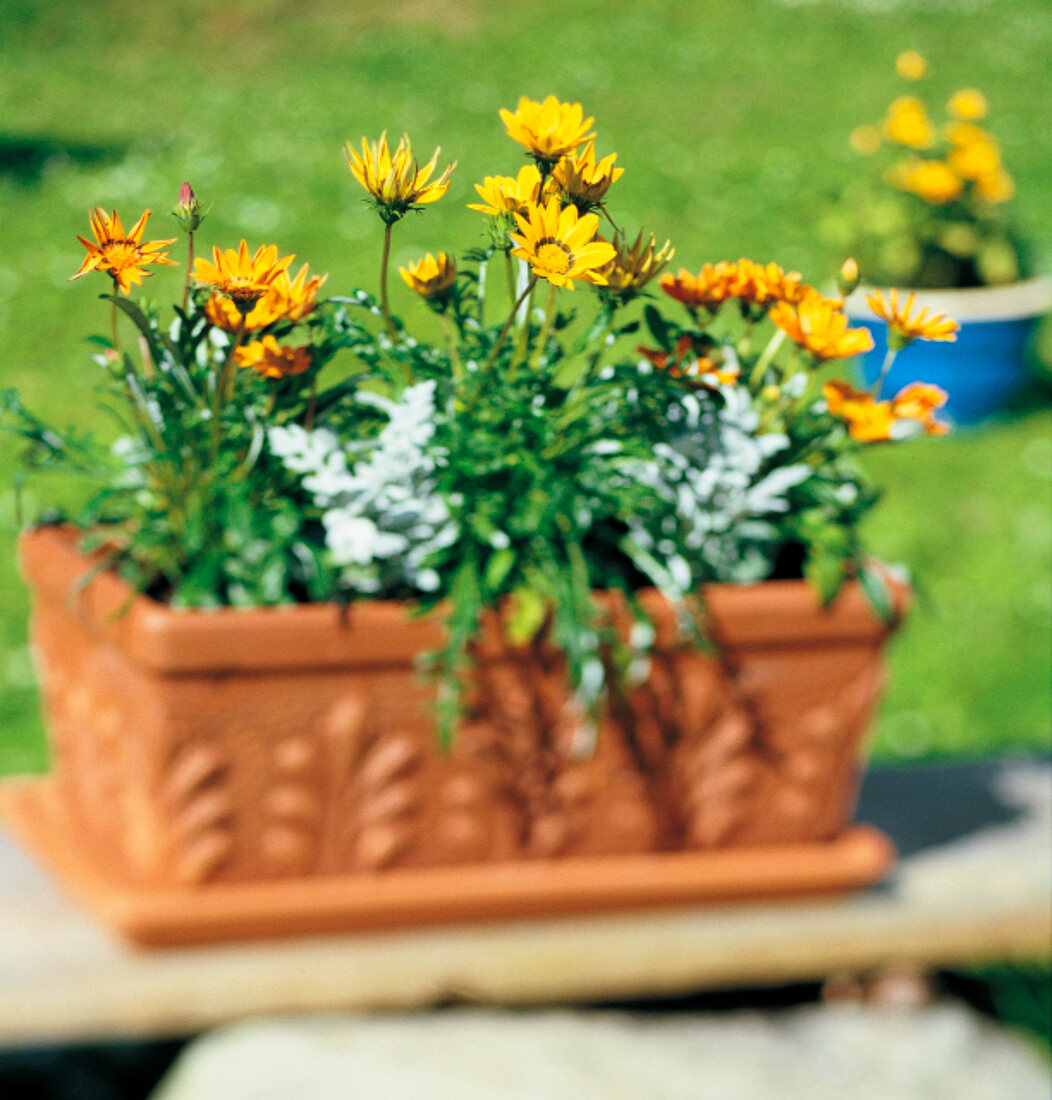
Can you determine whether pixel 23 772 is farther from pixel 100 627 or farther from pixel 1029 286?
pixel 1029 286

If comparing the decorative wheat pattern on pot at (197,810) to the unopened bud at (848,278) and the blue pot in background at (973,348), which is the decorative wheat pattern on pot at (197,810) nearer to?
the unopened bud at (848,278)

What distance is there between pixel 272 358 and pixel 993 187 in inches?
134

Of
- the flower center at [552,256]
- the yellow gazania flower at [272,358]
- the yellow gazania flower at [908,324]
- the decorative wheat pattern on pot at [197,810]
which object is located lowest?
the decorative wheat pattern on pot at [197,810]

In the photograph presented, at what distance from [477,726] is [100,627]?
0.38 m

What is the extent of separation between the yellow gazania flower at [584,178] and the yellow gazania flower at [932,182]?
10.7 ft

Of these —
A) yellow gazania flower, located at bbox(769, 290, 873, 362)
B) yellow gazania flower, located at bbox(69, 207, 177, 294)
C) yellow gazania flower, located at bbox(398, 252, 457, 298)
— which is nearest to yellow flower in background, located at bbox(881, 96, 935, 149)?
yellow gazania flower, located at bbox(769, 290, 873, 362)

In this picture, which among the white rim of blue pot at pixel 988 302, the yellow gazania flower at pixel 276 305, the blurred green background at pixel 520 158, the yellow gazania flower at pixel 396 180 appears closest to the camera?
the yellow gazania flower at pixel 396 180

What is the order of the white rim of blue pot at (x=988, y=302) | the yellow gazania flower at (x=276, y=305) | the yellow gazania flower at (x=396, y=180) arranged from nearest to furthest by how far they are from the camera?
the yellow gazania flower at (x=396, y=180)
the yellow gazania flower at (x=276, y=305)
the white rim of blue pot at (x=988, y=302)

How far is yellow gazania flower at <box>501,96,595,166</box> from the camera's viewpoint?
3.49ft

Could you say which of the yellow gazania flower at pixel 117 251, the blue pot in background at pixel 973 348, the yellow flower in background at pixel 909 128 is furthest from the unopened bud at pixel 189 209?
the yellow flower in background at pixel 909 128

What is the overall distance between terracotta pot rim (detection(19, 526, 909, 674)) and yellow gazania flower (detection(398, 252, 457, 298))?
1.01 feet

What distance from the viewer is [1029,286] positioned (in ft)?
13.5

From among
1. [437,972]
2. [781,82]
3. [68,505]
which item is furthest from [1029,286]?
[781,82]

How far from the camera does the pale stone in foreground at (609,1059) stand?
133 cm
